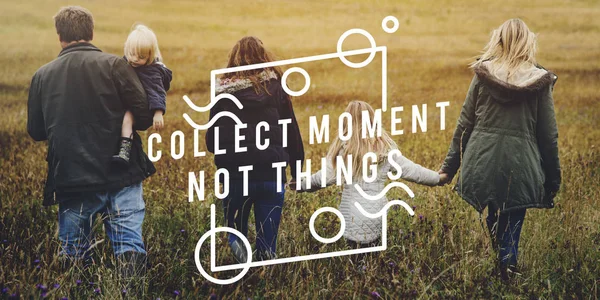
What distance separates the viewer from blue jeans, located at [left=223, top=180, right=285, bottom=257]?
463 cm

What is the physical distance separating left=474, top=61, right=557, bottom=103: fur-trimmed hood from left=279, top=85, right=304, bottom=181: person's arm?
1267 millimetres

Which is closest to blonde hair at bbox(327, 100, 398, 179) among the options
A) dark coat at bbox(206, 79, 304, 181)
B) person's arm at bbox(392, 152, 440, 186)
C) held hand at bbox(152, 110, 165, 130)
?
person's arm at bbox(392, 152, 440, 186)

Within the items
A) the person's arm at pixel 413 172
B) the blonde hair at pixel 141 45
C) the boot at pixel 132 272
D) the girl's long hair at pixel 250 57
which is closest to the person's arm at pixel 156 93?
the blonde hair at pixel 141 45

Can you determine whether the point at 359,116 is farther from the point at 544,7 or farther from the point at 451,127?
the point at 544,7

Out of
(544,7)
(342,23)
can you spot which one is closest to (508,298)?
(342,23)

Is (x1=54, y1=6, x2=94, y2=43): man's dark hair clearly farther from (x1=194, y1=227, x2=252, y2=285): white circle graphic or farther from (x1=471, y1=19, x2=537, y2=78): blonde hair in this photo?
(x1=471, y1=19, x2=537, y2=78): blonde hair

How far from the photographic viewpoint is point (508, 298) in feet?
13.9

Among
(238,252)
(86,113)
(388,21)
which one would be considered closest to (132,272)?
(238,252)

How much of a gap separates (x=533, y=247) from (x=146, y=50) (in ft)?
10.0

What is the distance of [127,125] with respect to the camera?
4.34 m

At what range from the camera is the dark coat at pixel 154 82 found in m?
4.46

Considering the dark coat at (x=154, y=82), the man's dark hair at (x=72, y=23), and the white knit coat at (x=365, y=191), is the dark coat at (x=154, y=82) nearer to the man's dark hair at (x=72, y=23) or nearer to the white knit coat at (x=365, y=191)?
the man's dark hair at (x=72, y=23)

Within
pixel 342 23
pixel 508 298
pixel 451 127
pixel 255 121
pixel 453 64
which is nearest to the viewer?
pixel 508 298

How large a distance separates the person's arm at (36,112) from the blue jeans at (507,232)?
303cm
